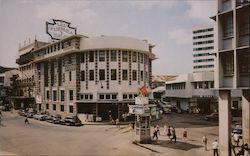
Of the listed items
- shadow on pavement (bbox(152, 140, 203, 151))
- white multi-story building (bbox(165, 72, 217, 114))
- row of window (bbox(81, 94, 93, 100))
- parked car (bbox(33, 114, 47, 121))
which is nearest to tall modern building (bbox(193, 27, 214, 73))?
white multi-story building (bbox(165, 72, 217, 114))

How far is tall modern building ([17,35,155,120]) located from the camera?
4134cm

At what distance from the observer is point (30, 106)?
Answer: 186 feet

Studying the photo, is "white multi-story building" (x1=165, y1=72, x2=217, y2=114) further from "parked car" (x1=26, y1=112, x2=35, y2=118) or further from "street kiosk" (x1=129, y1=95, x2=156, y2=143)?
"parked car" (x1=26, y1=112, x2=35, y2=118)

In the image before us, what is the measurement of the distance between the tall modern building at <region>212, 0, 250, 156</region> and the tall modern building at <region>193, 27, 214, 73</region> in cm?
8465

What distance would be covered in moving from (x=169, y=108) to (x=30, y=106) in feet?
87.0

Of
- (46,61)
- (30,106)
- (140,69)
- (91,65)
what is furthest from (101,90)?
(30,106)

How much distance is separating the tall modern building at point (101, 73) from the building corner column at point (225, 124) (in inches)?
878

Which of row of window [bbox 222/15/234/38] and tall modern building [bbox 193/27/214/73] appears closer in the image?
row of window [bbox 222/15/234/38]

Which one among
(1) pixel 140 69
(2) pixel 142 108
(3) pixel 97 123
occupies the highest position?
(1) pixel 140 69

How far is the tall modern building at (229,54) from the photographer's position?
17516 millimetres

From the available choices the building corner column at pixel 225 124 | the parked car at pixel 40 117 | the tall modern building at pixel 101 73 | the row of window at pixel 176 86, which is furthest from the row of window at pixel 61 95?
the building corner column at pixel 225 124

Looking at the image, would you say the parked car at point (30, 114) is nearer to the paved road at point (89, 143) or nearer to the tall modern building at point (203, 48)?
the paved road at point (89, 143)

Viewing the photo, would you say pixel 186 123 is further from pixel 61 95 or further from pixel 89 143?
pixel 61 95

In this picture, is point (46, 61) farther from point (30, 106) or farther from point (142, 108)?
point (142, 108)
